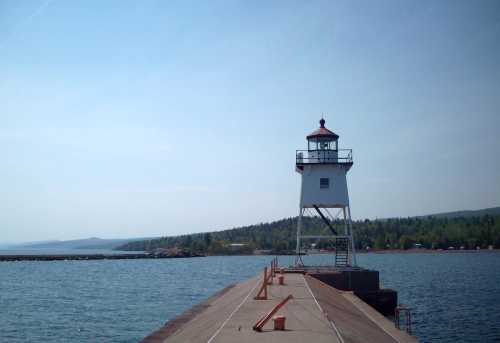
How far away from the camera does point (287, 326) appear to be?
51.8 ft

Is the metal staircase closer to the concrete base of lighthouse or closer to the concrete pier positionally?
the concrete base of lighthouse

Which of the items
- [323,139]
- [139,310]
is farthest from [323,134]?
[139,310]

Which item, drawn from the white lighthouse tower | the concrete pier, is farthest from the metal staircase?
the concrete pier

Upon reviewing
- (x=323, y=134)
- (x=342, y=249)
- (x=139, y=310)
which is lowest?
(x=139, y=310)

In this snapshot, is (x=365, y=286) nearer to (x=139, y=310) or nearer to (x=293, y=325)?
(x=139, y=310)

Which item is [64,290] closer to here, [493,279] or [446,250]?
[493,279]

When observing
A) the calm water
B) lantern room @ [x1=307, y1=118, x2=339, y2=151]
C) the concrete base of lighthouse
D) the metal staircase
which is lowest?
the calm water

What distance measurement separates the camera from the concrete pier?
1459cm

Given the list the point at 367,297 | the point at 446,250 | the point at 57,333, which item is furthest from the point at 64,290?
the point at 446,250

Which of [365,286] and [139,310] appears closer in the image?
[365,286]

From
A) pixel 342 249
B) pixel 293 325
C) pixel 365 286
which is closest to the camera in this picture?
pixel 293 325

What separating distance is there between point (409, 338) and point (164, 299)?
1181 inches

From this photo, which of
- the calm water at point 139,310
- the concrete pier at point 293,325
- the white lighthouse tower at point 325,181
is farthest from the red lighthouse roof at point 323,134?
the concrete pier at point 293,325

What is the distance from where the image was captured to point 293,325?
1598 cm
